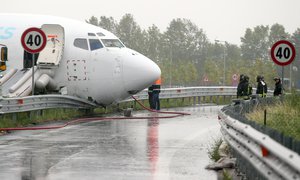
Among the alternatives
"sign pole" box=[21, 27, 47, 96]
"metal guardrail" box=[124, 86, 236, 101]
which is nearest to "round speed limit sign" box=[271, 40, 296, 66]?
"sign pole" box=[21, 27, 47, 96]

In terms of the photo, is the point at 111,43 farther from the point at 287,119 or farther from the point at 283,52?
the point at 287,119

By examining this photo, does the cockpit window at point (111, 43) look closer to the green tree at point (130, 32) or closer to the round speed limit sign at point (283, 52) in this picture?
the round speed limit sign at point (283, 52)

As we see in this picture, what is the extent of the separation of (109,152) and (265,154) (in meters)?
6.75

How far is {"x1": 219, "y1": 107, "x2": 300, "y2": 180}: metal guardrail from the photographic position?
677 centimetres

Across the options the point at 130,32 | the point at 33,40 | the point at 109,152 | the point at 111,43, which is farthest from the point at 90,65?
the point at 130,32

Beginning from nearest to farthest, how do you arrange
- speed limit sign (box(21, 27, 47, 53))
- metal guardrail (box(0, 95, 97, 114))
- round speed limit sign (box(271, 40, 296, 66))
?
metal guardrail (box(0, 95, 97, 114)) → round speed limit sign (box(271, 40, 296, 66)) → speed limit sign (box(21, 27, 47, 53))

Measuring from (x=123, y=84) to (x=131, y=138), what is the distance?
25.4ft

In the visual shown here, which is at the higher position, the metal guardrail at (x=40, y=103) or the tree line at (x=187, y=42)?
the tree line at (x=187, y=42)

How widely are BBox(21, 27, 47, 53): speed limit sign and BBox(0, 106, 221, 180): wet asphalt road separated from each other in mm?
2798

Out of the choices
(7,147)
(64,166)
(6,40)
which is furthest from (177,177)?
(6,40)

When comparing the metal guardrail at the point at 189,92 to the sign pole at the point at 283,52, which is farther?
the metal guardrail at the point at 189,92

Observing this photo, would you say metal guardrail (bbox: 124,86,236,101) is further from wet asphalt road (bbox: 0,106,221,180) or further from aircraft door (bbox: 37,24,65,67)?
wet asphalt road (bbox: 0,106,221,180)

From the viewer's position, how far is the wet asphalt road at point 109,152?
460 inches

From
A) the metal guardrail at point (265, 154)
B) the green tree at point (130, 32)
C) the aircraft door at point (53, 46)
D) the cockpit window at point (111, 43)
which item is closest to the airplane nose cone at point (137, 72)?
the cockpit window at point (111, 43)
